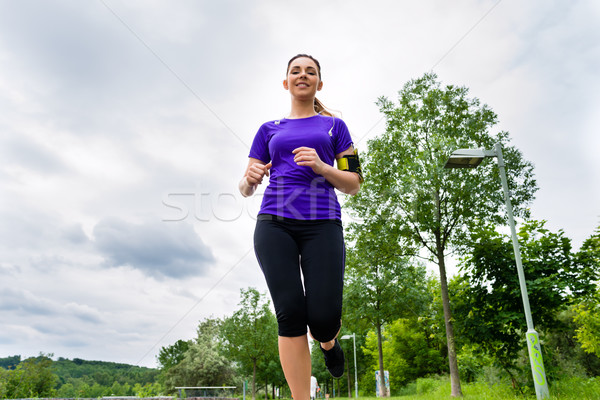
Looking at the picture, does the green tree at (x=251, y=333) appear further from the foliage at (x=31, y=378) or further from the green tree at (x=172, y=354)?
the green tree at (x=172, y=354)

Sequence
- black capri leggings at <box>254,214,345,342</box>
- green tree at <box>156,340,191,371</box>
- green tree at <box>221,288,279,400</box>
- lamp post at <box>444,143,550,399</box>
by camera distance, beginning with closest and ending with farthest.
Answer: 1. black capri leggings at <box>254,214,345,342</box>
2. lamp post at <box>444,143,550,399</box>
3. green tree at <box>221,288,279,400</box>
4. green tree at <box>156,340,191,371</box>

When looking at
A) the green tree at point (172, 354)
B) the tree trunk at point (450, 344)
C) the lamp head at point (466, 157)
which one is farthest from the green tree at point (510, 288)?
the green tree at point (172, 354)

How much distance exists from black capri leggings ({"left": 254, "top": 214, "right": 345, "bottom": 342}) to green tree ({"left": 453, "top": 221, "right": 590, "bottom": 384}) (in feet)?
31.8

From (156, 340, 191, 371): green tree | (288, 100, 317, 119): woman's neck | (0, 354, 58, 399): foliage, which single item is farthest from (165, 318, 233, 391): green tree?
(288, 100, 317, 119): woman's neck

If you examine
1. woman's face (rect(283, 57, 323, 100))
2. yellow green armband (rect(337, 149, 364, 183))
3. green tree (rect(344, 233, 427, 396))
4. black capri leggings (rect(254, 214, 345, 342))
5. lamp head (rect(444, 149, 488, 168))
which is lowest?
black capri leggings (rect(254, 214, 345, 342))

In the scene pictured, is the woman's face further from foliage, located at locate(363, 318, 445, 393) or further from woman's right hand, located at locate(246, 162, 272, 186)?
foliage, located at locate(363, 318, 445, 393)

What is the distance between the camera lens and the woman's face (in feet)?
8.59

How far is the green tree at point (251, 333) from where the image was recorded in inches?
1165

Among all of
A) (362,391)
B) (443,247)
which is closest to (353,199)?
(443,247)

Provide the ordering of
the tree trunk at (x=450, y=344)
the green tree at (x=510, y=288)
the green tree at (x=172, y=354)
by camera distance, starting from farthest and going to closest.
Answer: the green tree at (x=172, y=354)
the tree trunk at (x=450, y=344)
the green tree at (x=510, y=288)

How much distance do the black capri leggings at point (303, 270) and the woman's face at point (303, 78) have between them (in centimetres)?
93

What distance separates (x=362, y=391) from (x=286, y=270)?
43555mm

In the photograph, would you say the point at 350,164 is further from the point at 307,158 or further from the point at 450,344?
the point at 450,344

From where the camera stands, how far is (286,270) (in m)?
2.10
